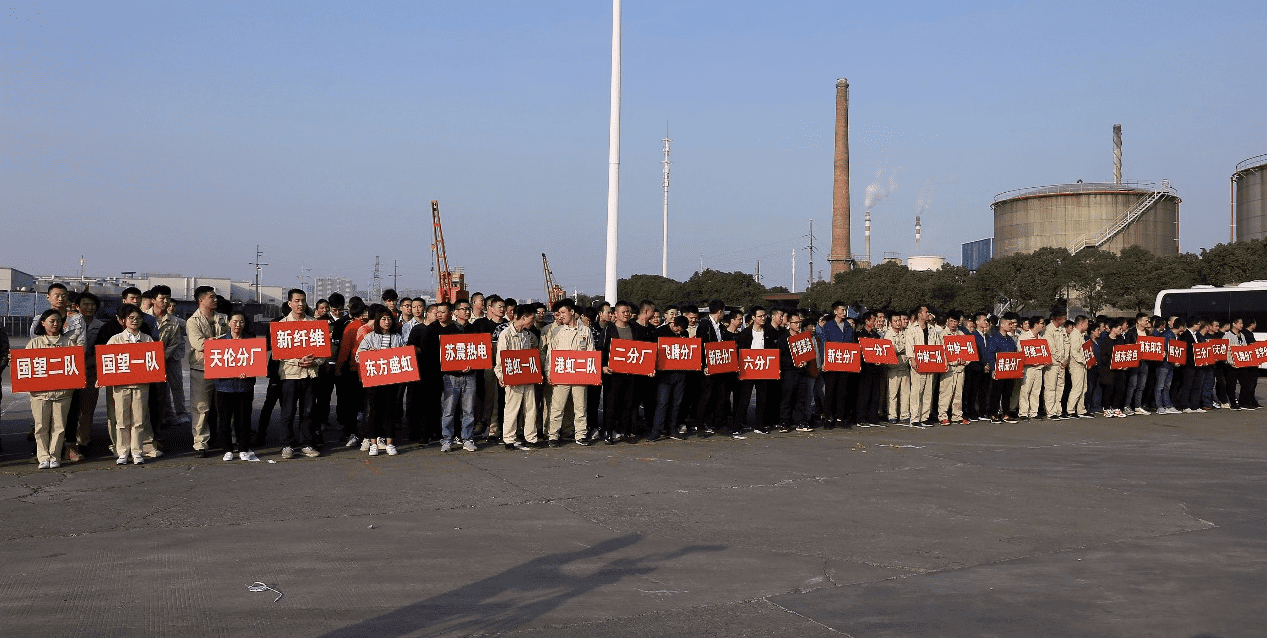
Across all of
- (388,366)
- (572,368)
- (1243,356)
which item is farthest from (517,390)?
(1243,356)

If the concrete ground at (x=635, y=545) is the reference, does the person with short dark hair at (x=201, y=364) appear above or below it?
above

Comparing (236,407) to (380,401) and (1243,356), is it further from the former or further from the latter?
(1243,356)

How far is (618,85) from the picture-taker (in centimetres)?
1838

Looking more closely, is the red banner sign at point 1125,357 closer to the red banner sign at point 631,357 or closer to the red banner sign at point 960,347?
the red banner sign at point 960,347

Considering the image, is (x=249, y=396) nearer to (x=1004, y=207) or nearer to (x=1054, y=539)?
(x=1054, y=539)

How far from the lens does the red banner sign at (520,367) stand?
11708 millimetres

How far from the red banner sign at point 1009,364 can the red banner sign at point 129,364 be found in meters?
12.2

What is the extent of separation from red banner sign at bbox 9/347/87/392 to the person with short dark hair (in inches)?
42.4

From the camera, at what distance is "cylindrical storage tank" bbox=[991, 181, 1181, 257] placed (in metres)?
74.9

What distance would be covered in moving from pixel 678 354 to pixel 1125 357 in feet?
30.8

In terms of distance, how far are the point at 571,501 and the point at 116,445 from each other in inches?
209

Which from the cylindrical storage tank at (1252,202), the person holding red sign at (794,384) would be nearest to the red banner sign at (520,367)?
the person holding red sign at (794,384)

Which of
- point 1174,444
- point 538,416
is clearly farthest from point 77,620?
→ point 1174,444

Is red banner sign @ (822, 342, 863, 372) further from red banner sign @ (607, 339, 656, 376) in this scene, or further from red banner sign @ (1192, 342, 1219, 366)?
red banner sign @ (1192, 342, 1219, 366)
